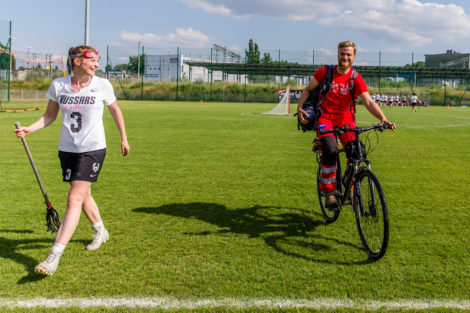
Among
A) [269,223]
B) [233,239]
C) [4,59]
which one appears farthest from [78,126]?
[4,59]

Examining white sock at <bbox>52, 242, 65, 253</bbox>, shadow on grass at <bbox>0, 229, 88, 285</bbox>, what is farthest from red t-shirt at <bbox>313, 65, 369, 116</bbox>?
shadow on grass at <bbox>0, 229, 88, 285</bbox>

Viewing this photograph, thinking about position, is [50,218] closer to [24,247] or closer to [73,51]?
[24,247]

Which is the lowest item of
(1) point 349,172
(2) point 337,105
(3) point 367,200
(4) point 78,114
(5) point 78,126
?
(3) point 367,200

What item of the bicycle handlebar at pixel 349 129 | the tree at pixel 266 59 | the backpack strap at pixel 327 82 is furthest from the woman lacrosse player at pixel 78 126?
the tree at pixel 266 59

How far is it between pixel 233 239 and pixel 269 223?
709 mm

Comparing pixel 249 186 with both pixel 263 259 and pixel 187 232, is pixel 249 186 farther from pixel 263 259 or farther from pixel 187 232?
pixel 263 259

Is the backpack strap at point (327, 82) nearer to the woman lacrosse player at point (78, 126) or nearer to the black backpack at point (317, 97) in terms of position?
the black backpack at point (317, 97)

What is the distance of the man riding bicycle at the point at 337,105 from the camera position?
465 centimetres

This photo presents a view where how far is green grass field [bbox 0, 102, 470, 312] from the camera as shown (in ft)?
10.9

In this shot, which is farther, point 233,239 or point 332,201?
point 332,201

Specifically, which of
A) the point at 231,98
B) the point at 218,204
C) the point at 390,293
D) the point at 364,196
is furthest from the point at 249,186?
the point at 231,98

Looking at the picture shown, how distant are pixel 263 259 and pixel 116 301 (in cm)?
138

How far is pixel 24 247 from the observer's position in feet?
13.7

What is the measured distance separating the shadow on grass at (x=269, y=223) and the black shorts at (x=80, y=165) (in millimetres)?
1385
